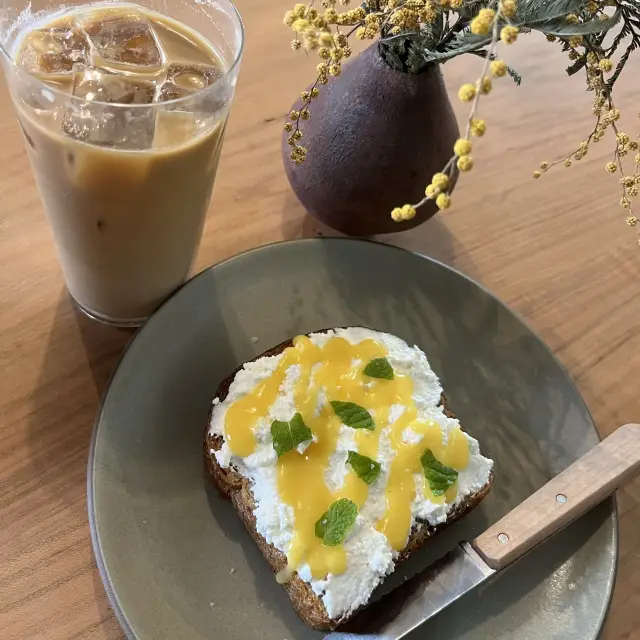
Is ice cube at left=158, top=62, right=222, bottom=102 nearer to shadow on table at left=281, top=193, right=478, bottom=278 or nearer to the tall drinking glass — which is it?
the tall drinking glass

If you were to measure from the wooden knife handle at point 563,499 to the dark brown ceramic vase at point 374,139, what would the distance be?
47 centimetres

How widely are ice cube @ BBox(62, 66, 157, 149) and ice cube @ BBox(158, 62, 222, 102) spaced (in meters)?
0.02

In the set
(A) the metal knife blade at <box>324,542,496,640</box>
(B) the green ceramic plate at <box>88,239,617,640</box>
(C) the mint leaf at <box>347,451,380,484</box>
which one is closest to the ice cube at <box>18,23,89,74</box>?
(B) the green ceramic plate at <box>88,239,617,640</box>

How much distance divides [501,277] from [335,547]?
25.4 inches

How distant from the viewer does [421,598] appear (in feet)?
2.88

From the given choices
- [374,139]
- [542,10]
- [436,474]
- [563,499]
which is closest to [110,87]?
[374,139]

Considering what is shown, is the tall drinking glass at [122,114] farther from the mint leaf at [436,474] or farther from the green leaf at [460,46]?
the mint leaf at [436,474]

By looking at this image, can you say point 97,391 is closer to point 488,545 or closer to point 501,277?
point 488,545

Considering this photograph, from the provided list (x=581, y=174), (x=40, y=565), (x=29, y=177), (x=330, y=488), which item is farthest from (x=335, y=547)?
(x=581, y=174)

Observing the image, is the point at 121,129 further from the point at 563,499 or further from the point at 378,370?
the point at 563,499

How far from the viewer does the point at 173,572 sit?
865 millimetres

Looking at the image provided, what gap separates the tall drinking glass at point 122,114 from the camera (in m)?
0.79

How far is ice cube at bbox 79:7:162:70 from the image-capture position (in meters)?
0.86

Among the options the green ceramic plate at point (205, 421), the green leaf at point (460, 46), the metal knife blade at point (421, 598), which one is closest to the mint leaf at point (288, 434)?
the green ceramic plate at point (205, 421)
